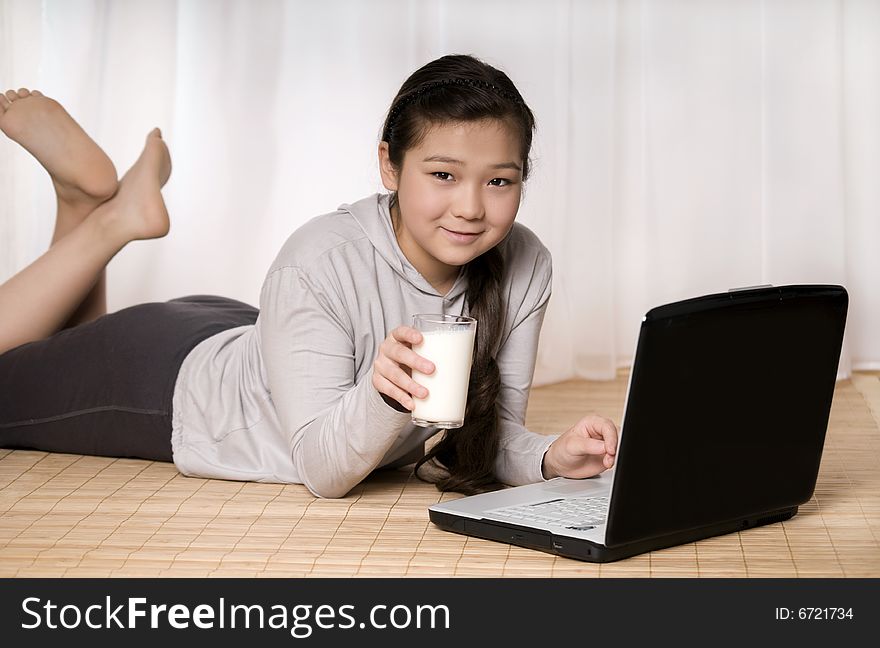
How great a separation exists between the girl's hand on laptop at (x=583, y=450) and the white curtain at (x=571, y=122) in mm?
1384

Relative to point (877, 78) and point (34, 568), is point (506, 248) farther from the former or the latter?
point (877, 78)

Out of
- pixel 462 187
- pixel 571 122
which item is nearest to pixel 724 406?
pixel 462 187

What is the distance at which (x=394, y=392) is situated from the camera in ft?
4.45

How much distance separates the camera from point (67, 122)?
215 centimetres

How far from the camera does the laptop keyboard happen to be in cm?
138

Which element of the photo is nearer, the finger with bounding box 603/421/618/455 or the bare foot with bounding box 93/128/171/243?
the finger with bounding box 603/421/618/455

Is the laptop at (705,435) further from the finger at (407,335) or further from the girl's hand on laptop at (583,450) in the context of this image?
the finger at (407,335)

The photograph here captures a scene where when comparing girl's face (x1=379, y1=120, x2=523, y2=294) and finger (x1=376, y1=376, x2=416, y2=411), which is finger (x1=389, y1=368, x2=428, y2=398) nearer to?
finger (x1=376, y1=376, x2=416, y2=411)

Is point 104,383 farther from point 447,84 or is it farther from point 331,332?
point 447,84

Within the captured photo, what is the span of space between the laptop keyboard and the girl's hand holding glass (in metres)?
0.19

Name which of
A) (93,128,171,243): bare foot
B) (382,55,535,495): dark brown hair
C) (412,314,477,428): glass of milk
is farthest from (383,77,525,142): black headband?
(93,128,171,243): bare foot

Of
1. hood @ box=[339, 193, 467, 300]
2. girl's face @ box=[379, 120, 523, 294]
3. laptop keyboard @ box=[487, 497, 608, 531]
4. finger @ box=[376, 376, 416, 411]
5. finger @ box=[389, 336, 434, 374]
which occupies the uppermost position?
girl's face @ box=[379, 120, 523, 294]

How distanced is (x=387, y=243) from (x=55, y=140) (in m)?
0.78

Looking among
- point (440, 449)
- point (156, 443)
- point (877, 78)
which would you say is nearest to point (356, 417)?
point (440, 449)
